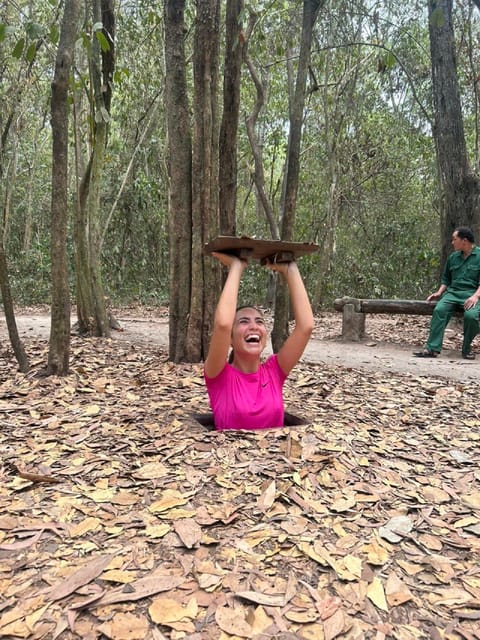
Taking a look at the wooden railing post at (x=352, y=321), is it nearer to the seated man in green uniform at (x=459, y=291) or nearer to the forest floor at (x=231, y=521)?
the seated man in green uniform at (x=459, y=291)

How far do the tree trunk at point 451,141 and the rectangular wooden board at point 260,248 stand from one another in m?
5.51

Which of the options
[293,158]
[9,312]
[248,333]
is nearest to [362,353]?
[293,158]

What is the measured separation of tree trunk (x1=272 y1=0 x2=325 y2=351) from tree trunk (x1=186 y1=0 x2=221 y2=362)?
962mm

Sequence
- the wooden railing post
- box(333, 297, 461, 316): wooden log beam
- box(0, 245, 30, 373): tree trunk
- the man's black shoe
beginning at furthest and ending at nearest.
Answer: the wooden railing post
box(333, 297, 461, 316): wooden log beam
the man's black shoe
box(0, 245, 30, 373): tree trunk

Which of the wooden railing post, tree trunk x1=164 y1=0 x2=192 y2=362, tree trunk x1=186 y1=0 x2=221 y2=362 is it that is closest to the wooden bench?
the wooden railing post

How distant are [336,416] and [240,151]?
12754mm

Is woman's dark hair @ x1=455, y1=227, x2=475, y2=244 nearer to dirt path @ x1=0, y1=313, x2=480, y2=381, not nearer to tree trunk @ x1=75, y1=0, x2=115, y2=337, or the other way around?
dirt path @ x1=0, y1=313, x2=480, y2=381

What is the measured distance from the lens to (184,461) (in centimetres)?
242

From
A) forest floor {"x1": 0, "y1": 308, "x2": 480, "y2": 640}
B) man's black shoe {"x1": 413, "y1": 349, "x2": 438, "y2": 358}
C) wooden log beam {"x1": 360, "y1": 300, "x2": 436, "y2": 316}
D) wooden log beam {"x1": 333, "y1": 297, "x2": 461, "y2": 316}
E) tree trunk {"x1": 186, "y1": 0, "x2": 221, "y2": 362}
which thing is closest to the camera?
forest floor {"x1": 0, "y1": 308, "x2": 480, "y2": 640}

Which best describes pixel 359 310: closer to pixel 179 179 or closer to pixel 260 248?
pixel 179 179

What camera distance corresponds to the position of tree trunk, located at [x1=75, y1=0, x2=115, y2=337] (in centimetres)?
603

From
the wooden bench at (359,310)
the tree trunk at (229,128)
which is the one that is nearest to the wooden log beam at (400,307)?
the wooden bench at (359,310)

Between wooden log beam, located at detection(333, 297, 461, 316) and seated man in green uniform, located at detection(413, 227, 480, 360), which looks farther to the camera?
wooden log beam, located at detection(333, 297, 461, 316)

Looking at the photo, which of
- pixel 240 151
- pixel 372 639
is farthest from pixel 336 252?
pixel 372 639
